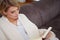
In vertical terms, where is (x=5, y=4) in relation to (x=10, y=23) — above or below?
above

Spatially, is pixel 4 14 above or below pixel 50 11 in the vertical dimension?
above

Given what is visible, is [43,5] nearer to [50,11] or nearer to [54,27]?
[50,11]

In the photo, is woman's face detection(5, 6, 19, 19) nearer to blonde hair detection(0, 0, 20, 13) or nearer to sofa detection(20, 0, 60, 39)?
blonde hair detection(0, 0, 20, 13)

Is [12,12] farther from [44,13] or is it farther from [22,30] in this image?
[44,13]

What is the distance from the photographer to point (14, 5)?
113 centimetres

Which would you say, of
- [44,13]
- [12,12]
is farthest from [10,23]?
[44,13]

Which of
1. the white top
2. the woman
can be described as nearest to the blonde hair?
the woman

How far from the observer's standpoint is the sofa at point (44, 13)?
1.94m

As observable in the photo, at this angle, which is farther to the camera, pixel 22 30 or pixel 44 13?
pixel 44 13

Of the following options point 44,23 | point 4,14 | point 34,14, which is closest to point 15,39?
point 4,14

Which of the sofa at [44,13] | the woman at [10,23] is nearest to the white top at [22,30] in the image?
the woman at [10,23]

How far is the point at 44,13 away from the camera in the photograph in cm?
220

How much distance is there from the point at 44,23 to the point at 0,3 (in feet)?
3.79

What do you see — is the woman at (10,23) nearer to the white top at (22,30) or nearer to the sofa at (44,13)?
the white top at (22,30)
